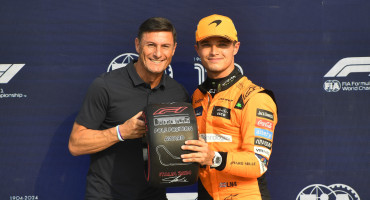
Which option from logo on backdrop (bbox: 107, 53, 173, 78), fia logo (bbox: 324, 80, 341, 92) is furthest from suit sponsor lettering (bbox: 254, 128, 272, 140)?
logo on backdrop (bbox: 107, 53, 173, 78)

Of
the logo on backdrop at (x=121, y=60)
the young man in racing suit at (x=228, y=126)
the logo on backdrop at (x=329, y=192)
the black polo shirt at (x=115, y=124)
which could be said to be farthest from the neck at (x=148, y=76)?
the logo on backdrop at (x=329, y=192)

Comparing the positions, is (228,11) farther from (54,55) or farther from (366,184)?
(366,184)

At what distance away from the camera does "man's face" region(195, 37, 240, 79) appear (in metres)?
1.88

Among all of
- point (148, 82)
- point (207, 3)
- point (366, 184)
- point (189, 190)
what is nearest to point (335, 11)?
point (207, 3)

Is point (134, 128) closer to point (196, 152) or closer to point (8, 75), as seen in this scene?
point (196, 152)

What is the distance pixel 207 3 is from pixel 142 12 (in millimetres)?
487

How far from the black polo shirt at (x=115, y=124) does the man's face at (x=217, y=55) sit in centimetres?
35

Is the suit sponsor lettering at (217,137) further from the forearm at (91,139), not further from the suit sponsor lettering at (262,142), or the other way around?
the forearm at (91,139)

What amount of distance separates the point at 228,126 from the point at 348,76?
51.3 inches

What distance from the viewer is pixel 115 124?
76.4 inches

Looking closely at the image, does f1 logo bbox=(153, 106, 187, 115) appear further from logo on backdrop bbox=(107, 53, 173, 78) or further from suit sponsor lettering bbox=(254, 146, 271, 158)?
logo on backdrop bbox=(107, 53, 173, 78)

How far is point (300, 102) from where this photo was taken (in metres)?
2.59

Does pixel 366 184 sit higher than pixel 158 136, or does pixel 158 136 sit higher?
pixel 158 136

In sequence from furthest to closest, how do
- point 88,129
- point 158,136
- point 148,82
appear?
1. point 148,82
2. point 88,129
3. point 158,136
